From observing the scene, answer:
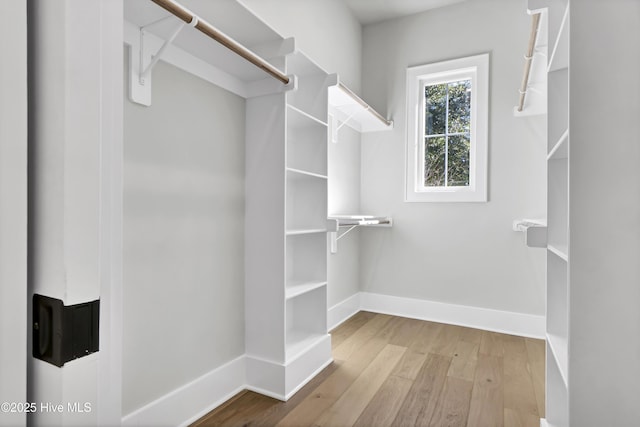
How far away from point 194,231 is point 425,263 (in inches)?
83.0

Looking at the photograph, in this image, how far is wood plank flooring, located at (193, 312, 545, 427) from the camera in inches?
61.2

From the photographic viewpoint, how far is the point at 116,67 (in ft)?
1.56

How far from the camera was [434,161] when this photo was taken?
308 centimetres

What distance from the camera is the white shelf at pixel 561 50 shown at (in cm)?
111

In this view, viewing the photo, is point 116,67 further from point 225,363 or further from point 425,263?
point 425,263

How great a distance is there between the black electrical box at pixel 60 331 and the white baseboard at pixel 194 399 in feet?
3.48

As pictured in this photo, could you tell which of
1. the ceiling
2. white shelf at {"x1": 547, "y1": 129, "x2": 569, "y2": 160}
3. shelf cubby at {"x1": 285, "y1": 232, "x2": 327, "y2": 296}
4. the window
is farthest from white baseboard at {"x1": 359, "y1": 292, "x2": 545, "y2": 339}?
the ceiling

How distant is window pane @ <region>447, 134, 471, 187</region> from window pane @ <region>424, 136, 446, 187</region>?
66 mm

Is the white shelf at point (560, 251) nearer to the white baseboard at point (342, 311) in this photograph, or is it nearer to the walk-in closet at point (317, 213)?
the walk-in closet at point (317, 213)

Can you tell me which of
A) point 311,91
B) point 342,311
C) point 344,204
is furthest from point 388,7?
point 342,311

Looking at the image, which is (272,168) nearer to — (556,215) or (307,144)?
(307,144)

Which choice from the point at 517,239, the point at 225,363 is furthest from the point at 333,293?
the point at 517,239
